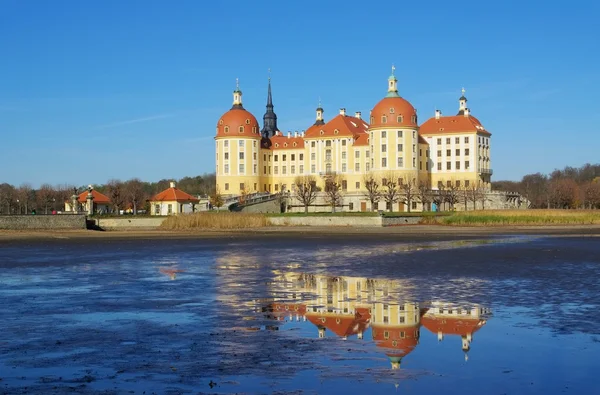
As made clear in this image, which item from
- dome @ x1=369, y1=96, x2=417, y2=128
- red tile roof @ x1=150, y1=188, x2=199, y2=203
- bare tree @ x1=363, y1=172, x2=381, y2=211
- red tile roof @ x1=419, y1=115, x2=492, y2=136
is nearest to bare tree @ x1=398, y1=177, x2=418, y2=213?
bare tree @ x1=363, y1=172, x2=381, y2=211

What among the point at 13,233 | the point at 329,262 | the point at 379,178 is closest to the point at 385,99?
the point at 379,178

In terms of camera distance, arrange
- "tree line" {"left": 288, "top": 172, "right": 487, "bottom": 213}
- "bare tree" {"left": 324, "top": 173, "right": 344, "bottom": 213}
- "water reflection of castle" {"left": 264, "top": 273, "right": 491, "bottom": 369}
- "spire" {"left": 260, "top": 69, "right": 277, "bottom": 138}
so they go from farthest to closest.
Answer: "spire" {"left": 260, "top": 69, "right": 277, "bottom": 138}
"bare tree" {"left": 324, "top": 173, "right": 344, "bottom": 213}
"tree line" {"left": 288, "top": 172, "right": 487, "bottom": 213}
"water reflection of castle" {"left": 264, "top": 273, "right": 491, "bottom": 369}

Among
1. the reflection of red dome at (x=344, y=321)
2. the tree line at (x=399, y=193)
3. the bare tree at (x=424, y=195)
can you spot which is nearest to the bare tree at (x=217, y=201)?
the tree line at (x=399, y=193)

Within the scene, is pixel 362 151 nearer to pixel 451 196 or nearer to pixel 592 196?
pixel 451 196

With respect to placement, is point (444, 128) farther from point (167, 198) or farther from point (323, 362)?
point (323, 362)

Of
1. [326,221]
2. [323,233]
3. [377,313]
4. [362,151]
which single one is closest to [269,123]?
[362,151]

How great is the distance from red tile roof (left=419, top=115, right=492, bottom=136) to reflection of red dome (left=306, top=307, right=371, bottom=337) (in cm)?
9986

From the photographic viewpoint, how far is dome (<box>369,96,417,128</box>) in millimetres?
106562

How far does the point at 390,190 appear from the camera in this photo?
9769 cm

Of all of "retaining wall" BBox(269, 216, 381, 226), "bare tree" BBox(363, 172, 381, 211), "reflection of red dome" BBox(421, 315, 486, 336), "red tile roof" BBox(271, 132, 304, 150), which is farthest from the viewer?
"red tile roof" BBox(271, 132, 304, 150)

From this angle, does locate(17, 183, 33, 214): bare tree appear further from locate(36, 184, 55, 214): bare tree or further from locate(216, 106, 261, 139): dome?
locate(216, 106, 261, 139): dome

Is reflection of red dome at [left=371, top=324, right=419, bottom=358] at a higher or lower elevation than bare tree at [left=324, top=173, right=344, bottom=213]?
lower

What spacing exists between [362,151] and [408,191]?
709 inches

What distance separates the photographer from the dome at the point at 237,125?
11500 centimetres
